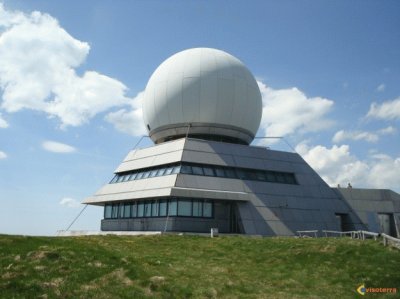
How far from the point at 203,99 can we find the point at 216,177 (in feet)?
28.0

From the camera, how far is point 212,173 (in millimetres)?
41312

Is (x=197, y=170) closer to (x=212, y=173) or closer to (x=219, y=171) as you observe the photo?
(x=212, y=173)

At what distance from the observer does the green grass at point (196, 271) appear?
1641 centimetres

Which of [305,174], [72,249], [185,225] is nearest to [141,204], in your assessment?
[185,225]

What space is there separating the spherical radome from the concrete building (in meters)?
0.11

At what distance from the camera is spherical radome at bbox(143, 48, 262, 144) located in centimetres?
4444

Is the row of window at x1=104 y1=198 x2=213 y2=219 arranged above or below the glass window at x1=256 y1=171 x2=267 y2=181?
below

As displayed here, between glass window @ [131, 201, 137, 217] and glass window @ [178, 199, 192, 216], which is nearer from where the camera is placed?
glass window @ [178, 199, 192, 216]

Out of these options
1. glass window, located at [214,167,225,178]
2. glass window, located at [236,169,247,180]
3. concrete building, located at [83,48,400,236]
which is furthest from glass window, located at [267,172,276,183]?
glass window, located at [214,167,225,178]

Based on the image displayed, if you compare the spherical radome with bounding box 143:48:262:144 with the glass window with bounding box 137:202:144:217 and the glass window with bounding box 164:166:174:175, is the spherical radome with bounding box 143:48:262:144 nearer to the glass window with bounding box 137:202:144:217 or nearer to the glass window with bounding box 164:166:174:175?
the glass window with bounding box 164:166:174:175

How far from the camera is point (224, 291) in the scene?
677 inches

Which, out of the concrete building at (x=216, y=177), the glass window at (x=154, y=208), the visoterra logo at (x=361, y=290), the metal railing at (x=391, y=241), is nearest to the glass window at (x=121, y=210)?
the concrete building at (x=216, y=177)

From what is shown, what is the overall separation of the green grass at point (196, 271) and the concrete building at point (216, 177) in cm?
1281

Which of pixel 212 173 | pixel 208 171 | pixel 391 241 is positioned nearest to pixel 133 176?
pixel 208 171
